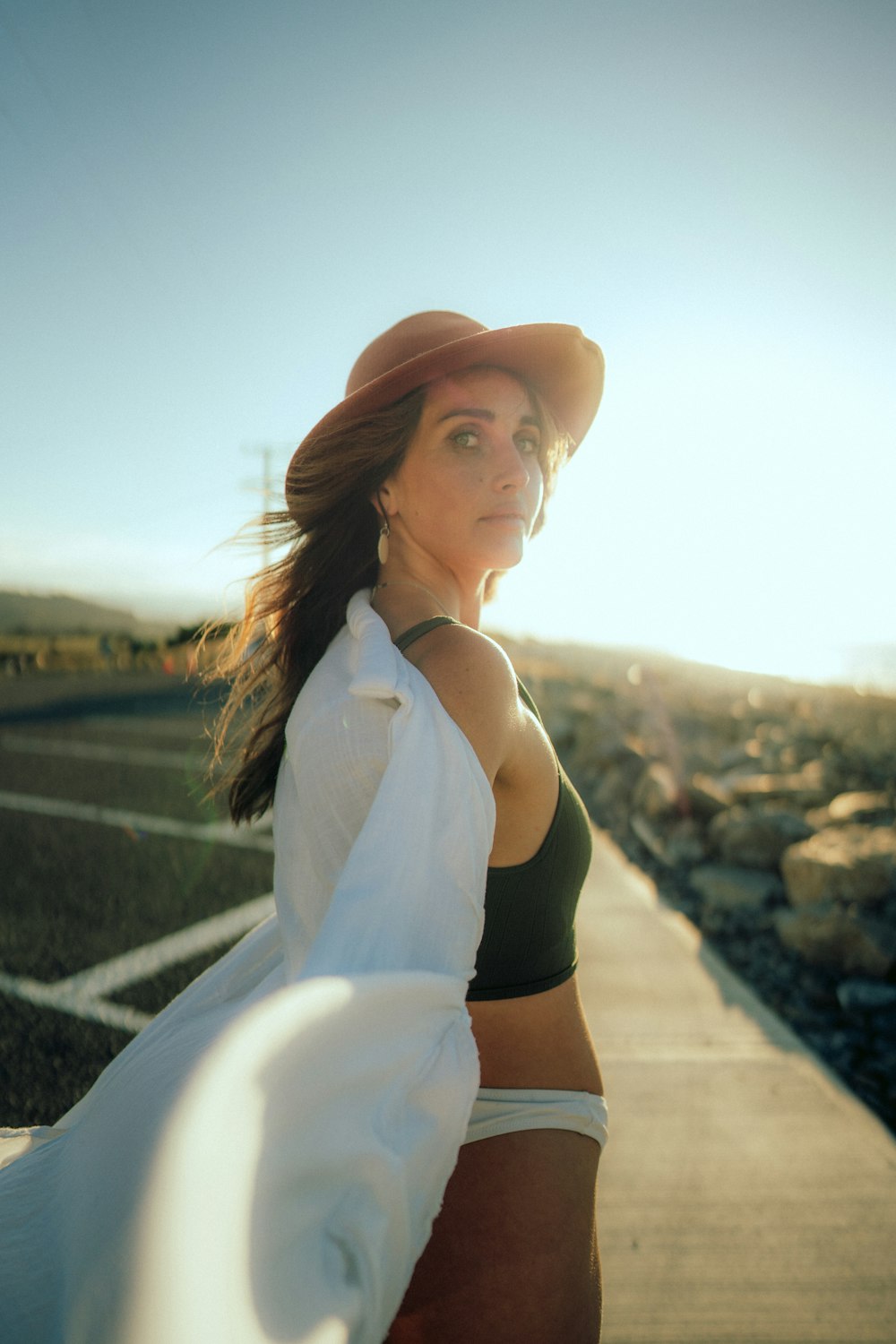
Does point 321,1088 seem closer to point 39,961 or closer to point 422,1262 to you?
point 422,1262

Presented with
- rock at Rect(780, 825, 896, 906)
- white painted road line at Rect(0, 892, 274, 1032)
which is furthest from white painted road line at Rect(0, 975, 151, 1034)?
rock at Rect(780, 825, 896, 906)

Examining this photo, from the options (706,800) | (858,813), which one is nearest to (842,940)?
(706,800)

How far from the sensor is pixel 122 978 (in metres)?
3.40

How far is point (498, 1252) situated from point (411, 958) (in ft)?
1.94

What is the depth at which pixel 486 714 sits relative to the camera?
1.23 meters

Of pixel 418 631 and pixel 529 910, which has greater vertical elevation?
pixel 418 631

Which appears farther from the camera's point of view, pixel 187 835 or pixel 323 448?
pixel 187 835

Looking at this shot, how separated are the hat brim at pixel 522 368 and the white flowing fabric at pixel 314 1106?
60 centimetres

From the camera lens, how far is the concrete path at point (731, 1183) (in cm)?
183

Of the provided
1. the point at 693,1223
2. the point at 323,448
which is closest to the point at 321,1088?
the point at 323,448

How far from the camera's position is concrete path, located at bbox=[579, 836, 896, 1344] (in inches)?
72.1

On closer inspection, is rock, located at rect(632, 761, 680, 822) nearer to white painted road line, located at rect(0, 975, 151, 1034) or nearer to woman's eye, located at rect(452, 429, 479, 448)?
white painted road line, located at rect(0, 975, 151, 1034)

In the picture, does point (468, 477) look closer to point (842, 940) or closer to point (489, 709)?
point (489, 709)

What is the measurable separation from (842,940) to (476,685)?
9.92ft
